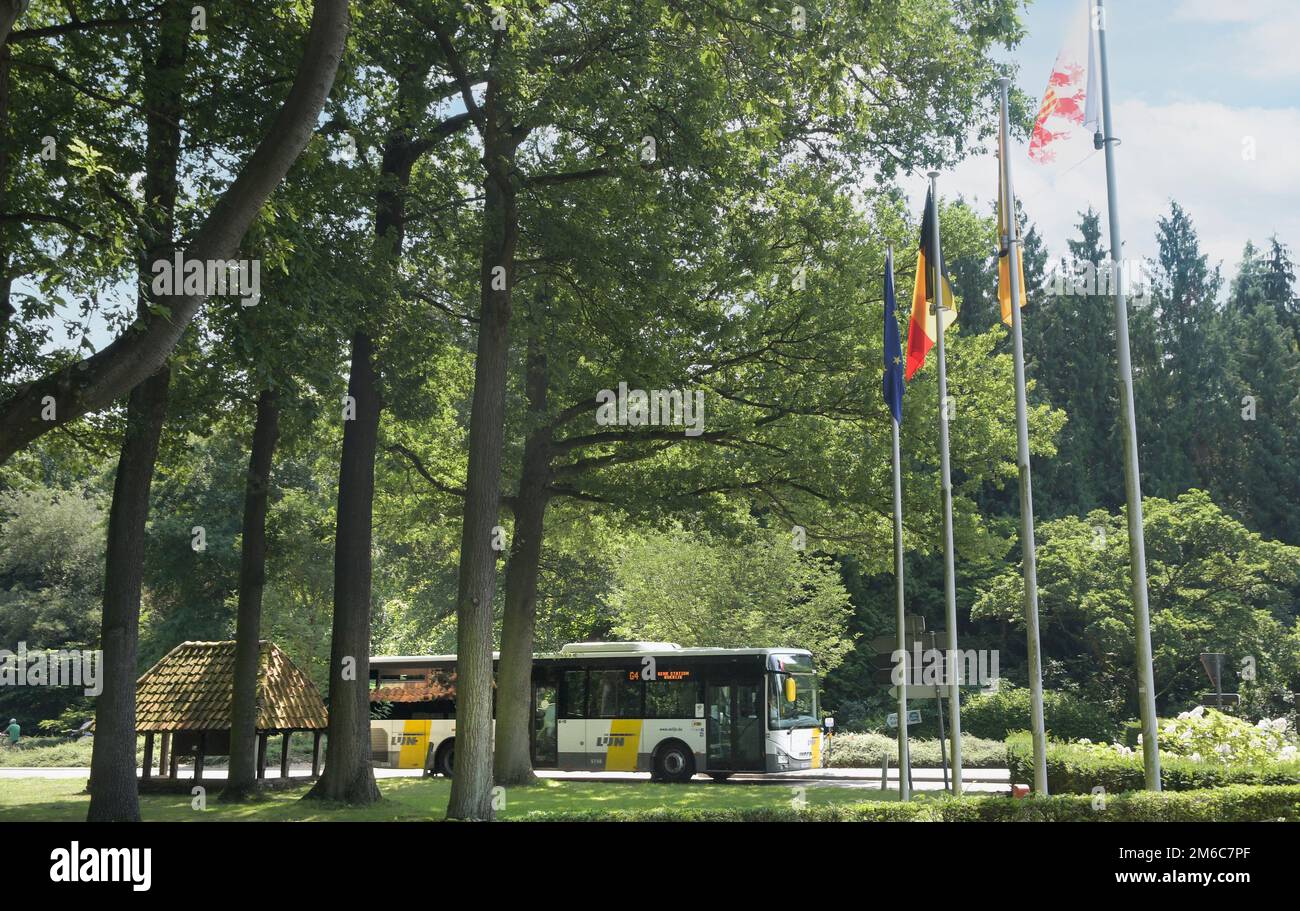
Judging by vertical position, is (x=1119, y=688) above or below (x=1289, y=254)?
below

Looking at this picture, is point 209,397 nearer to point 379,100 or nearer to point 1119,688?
point 379,100

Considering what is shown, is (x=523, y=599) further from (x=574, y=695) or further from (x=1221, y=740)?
(x=1221, y=740)

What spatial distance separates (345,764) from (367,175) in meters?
9.87

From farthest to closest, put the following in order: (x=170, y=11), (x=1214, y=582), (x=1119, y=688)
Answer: (x=1119, y=688), (x=1214, y=582), (x=170, y=11)

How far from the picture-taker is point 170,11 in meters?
15.5

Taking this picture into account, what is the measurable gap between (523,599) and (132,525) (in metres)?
10.9

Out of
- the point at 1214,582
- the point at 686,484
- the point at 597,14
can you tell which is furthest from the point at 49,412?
the point at 1214,582

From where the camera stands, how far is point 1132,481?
1507cm

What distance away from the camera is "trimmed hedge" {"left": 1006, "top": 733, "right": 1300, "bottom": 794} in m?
15.9

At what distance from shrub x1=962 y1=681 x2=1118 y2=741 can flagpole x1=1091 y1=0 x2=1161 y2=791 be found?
80.5 feet

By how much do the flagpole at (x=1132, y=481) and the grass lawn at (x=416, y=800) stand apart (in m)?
4.77

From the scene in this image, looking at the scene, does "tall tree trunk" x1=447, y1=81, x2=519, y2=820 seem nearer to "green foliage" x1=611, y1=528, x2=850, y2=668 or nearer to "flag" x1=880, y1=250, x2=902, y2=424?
"flag" x1=880, y1=250, x2=902, y2=424

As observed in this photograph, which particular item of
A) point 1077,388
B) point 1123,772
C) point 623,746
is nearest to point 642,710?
point 623,746
